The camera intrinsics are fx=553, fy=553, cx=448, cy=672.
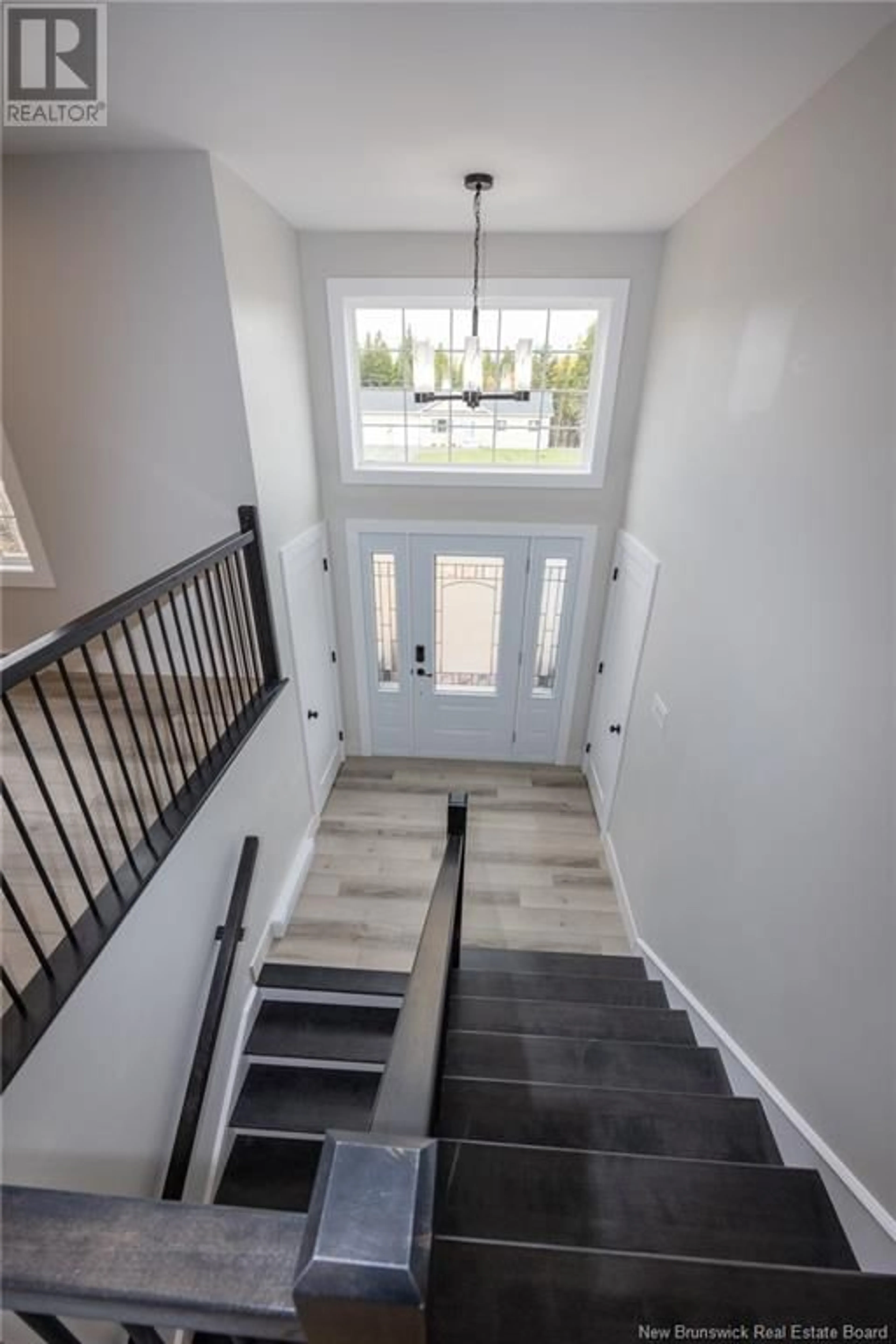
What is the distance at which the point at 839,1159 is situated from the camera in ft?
4.56

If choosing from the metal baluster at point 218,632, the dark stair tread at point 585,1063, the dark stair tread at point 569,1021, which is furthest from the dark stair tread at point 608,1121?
the metal baluster at point 218,632

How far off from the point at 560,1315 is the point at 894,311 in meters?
2.16

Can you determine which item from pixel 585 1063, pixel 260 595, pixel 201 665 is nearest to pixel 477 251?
pixel 260 595

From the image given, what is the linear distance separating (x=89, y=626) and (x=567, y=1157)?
182cm

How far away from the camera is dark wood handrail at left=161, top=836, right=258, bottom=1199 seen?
1.98 meters

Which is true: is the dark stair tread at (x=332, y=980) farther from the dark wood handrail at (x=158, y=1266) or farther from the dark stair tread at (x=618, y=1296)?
the dark wood handrail at (x=158, y=1266)

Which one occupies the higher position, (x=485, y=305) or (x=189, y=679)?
(x=485, y=305)

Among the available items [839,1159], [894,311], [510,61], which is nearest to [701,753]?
[839,1159]

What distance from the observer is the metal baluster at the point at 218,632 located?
7.56 ft

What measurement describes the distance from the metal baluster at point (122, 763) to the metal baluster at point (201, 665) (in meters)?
0.41

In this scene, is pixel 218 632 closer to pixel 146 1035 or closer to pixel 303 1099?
pixel 146 1035

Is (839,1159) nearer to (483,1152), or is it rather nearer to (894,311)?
(483,1152)

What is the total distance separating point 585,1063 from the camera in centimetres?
182

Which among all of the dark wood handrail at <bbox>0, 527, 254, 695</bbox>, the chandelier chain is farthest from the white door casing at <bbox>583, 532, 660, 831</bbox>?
the dark wood handrail at <bbox>0, 527, 254, 695</bbox>
